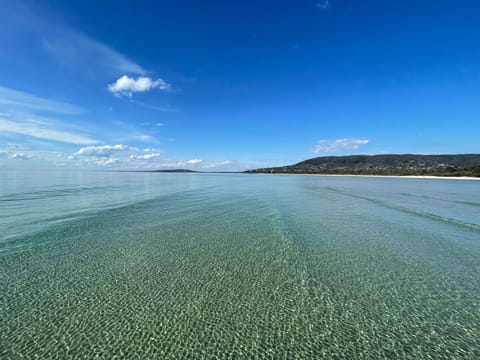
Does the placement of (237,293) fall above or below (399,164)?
below

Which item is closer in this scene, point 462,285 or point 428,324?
point 428,324

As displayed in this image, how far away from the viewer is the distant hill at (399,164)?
278 feet

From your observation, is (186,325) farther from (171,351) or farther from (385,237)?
(385,237)

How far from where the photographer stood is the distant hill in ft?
278

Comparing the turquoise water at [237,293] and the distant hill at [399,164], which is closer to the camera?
the turquoise water at [237,293]

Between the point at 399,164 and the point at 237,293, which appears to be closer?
the point at 237,293

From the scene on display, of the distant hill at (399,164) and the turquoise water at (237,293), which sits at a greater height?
the distant hill at (399,164)

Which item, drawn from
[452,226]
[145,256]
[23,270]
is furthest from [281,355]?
[452,226]

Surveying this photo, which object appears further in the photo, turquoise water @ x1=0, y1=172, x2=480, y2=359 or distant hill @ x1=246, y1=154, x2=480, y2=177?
distant hill @ x1=246, y1=154, x2=480, y2=177

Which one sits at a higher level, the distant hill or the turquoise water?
the distant hill

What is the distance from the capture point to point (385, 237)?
9273 mm

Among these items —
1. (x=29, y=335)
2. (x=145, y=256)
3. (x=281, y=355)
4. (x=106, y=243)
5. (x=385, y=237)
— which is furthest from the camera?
(x=385, y=237)

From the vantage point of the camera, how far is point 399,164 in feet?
422

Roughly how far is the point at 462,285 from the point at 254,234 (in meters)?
6.50
